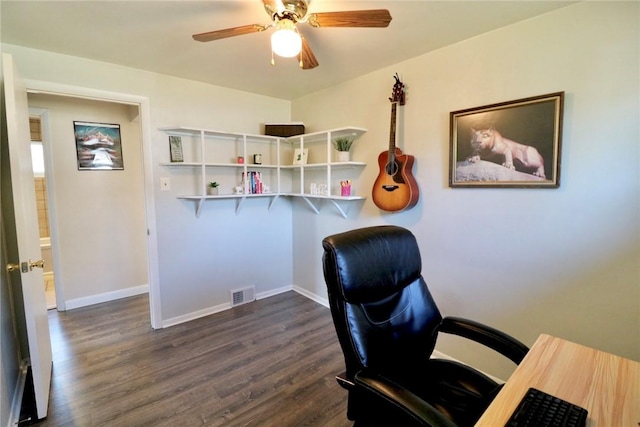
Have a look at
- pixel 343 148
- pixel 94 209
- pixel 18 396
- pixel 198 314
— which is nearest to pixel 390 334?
pixel 343 148

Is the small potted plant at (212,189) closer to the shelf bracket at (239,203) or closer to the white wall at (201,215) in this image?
the white wall at (201,215)

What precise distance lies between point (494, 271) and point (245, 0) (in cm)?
213

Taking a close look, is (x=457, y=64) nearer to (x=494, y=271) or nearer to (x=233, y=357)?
(x=494, y=271)

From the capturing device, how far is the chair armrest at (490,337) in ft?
3.95

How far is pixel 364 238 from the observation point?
4.28ft

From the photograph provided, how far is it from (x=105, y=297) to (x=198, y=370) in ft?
6.62

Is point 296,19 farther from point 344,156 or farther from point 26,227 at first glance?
point 26,227

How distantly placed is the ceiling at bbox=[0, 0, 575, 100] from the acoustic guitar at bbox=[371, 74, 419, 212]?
32cm

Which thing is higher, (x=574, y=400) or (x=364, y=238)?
(x=364, y=238)

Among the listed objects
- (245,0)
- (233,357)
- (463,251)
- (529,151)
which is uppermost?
(245,0)

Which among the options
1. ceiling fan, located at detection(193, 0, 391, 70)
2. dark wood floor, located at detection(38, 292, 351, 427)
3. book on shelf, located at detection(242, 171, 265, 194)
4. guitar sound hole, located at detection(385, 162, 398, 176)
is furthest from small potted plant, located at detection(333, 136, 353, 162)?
dark wood floor, located at detection(38, 292, 351, 427)

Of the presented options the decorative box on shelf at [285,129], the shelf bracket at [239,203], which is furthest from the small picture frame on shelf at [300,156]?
Answer: the shelf bracket at [239,203]

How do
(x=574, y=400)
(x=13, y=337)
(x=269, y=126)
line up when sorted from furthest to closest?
(x=269, y=126) < (x=13, y=337) < (x=574, y=400)

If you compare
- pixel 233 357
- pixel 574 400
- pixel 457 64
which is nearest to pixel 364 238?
pixel 574 400
